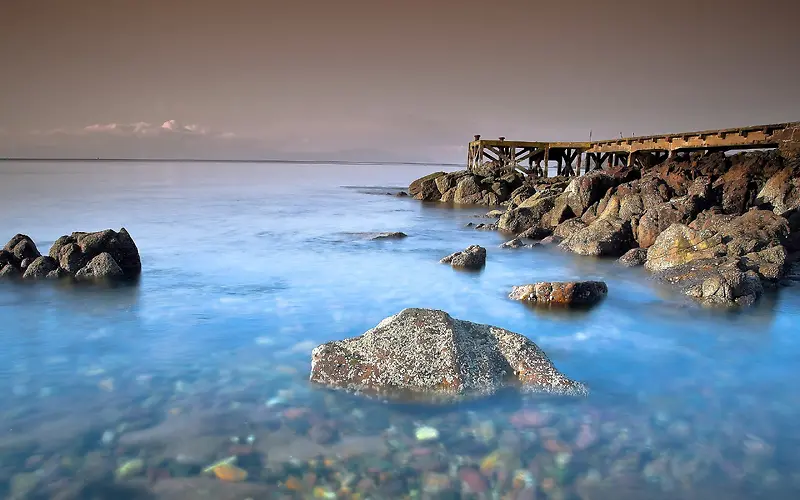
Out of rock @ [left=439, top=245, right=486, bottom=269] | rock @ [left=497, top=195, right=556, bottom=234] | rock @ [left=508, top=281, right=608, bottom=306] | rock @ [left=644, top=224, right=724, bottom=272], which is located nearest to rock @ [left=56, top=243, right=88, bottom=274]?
rock @ [left=439, top=245, right=486, bottom=269]

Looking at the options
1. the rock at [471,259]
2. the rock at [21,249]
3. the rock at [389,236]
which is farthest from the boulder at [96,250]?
the rock at [389,236]

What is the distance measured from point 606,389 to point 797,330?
3.74 m

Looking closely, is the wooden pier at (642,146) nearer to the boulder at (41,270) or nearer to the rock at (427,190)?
the rock at (427,190)

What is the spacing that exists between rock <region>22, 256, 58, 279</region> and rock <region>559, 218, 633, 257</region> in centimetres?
1059

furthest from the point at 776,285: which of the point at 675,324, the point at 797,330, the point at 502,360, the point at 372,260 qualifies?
the point at 372,260

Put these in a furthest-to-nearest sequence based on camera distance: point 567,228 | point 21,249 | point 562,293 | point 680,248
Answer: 1. point 567,228
2. point 680,248
3. point 21,249
4. point 562,293

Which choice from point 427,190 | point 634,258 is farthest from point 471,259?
point 427,190

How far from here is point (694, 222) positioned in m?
11.5

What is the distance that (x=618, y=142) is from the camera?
25875 mm

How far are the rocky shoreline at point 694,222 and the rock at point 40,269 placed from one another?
10598 mm

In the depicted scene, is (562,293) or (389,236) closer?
(562,293)

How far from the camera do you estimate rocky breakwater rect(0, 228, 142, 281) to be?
9.71 meters

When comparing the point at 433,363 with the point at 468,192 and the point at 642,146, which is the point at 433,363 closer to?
the point at 642,146

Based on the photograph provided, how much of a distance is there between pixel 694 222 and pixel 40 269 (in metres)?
12.4
